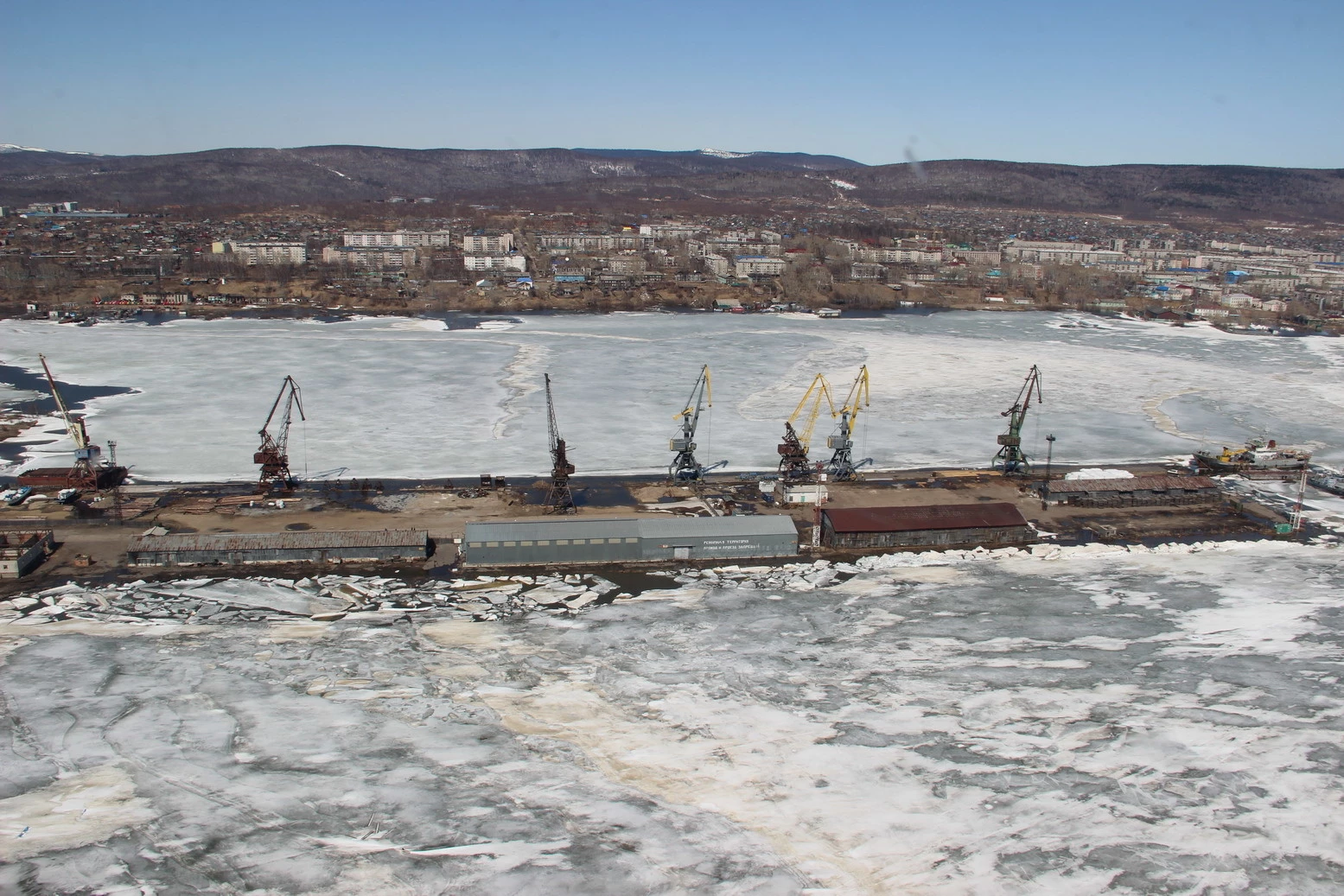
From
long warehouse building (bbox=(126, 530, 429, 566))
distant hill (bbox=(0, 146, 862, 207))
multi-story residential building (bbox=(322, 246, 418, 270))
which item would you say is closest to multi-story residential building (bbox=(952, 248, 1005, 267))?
multi-story residential building (bbox=(322, 246, 418, 270))

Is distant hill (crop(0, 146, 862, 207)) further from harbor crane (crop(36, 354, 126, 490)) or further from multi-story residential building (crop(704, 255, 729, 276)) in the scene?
harbor crane (crop(36, 354, 126, 490))

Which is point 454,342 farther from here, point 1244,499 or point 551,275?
point 1244,499

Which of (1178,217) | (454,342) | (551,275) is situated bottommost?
(454,342)

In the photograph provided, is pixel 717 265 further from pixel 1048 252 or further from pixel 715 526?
pixel 715 526

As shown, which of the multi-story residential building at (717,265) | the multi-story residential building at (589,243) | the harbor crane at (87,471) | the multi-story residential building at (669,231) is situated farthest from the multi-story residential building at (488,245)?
the harbor crane at (87,471)

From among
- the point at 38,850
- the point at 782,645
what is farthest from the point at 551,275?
the point at 38,850
